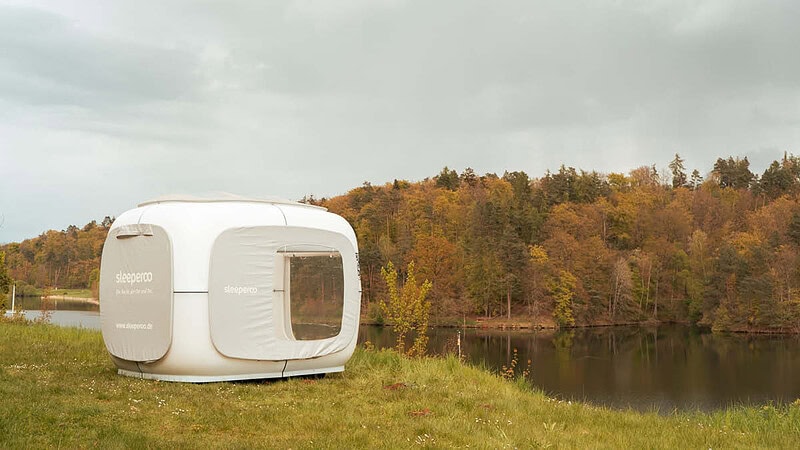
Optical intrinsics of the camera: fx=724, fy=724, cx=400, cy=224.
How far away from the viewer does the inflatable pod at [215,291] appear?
28.2 ft

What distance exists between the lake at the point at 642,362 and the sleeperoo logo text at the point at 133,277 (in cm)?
970

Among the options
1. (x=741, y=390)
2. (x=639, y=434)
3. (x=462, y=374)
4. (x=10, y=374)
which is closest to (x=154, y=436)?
(x=10, y=374)

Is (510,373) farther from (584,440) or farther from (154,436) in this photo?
(154,436)

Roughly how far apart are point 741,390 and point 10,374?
28610 mm

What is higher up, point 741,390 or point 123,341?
point 123,341

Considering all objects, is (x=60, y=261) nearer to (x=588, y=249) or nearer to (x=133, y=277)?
(x=588, y=249)

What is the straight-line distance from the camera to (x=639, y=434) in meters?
6.53

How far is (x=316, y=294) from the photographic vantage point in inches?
399

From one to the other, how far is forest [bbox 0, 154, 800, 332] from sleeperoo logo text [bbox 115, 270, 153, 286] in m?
45.2

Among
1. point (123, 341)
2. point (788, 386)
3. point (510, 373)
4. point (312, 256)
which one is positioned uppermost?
point (312, 256)

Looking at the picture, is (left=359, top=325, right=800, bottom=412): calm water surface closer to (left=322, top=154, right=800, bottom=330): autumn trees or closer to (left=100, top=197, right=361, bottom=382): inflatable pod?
A: (left=322, top=154, right=800, bottom=330): autumn trees

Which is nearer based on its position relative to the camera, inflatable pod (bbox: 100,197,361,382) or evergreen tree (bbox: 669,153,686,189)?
inflatable pod (bbox: 100,197,361,382)

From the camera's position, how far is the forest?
60812 mm

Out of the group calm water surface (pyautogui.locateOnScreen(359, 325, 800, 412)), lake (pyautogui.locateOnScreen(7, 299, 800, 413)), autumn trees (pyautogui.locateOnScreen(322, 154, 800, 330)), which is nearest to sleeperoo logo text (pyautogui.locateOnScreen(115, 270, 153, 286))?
lake (pyautogui.locateOnScreen(7, 299, 800, 413))
